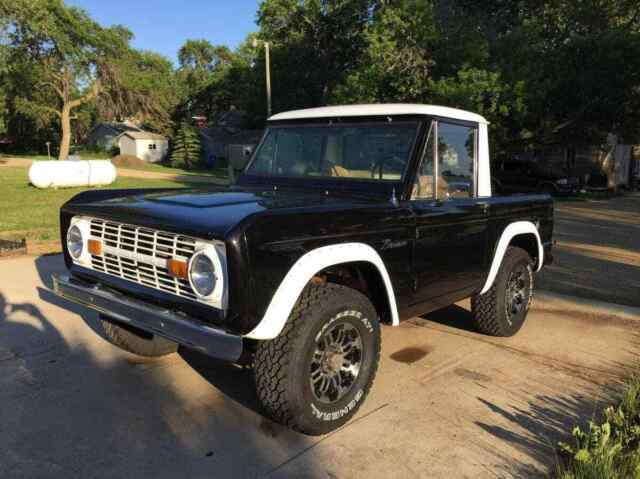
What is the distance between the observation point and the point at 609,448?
8.75 feet

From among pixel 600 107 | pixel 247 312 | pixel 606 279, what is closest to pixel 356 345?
pixel 247 312

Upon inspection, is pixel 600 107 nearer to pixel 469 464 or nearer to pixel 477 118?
pixel 477 118

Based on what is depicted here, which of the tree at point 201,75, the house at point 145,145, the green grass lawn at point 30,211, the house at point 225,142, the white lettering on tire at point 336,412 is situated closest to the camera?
the white lettering on tire at point 336,412

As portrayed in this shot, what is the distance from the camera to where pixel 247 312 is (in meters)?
2.70

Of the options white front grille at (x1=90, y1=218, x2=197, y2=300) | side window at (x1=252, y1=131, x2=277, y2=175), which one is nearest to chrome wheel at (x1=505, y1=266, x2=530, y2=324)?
side window at (x1=252, y1=131, x2=277, y2=175)

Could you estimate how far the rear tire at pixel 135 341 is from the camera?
414 cm

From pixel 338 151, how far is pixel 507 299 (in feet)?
6.72

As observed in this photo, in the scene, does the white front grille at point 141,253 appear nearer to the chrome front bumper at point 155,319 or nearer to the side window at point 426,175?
the chrome front bumper at point 155,319

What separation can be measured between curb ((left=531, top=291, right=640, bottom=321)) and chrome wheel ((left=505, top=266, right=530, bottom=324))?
3.39ft

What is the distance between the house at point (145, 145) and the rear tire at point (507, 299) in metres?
52.5

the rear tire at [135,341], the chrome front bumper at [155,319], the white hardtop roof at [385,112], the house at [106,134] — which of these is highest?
the house at [106,134]

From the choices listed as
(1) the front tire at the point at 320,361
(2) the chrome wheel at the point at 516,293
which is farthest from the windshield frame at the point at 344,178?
(2) the chrome wheel at the point at 516,293

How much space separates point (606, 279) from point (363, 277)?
532 cm

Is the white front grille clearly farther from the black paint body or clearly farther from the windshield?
the windshield
